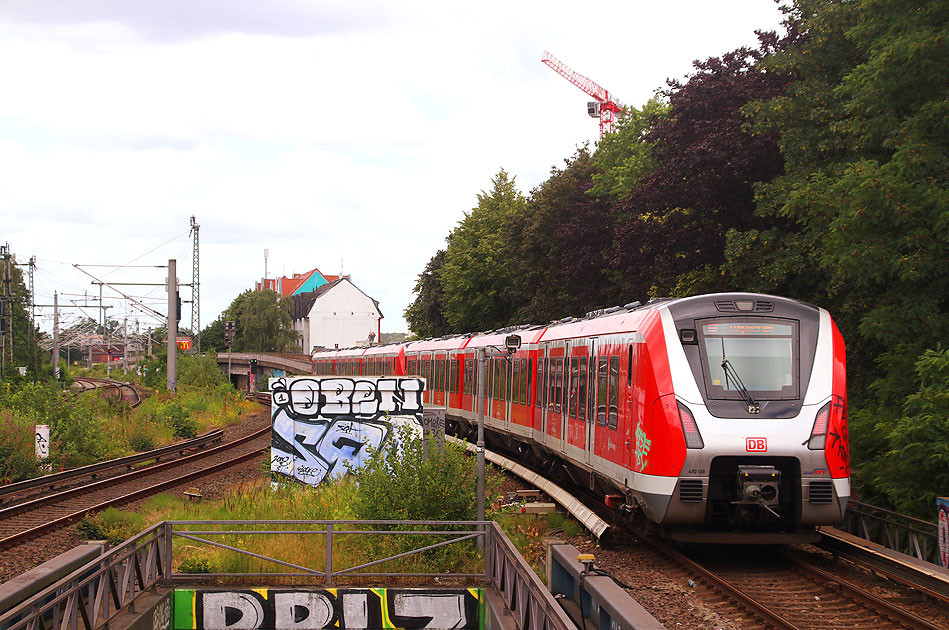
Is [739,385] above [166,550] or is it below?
above

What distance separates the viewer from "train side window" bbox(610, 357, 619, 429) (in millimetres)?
13377

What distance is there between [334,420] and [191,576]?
7.34 meters

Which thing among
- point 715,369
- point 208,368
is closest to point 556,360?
point 715,369

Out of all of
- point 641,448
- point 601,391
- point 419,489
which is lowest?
point 419,489

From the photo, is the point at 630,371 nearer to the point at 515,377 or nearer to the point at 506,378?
the point at 515,377

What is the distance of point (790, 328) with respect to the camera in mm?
12094

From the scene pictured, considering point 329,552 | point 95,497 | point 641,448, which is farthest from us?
point 95,497

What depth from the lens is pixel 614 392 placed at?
13.6 meters

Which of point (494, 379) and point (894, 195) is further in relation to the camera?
point (494, 379)

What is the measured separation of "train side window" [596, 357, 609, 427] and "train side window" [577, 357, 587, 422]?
35.2 inches

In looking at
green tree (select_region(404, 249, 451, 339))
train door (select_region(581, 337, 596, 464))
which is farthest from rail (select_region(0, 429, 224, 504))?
green tree (select_region(404, 249, 451, 339))

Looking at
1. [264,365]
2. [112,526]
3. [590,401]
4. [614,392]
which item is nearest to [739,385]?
[614,392]

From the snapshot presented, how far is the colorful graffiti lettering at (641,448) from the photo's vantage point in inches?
469

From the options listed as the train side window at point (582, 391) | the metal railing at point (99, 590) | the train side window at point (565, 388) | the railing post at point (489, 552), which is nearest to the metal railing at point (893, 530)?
the train side window at point (582, 391)
